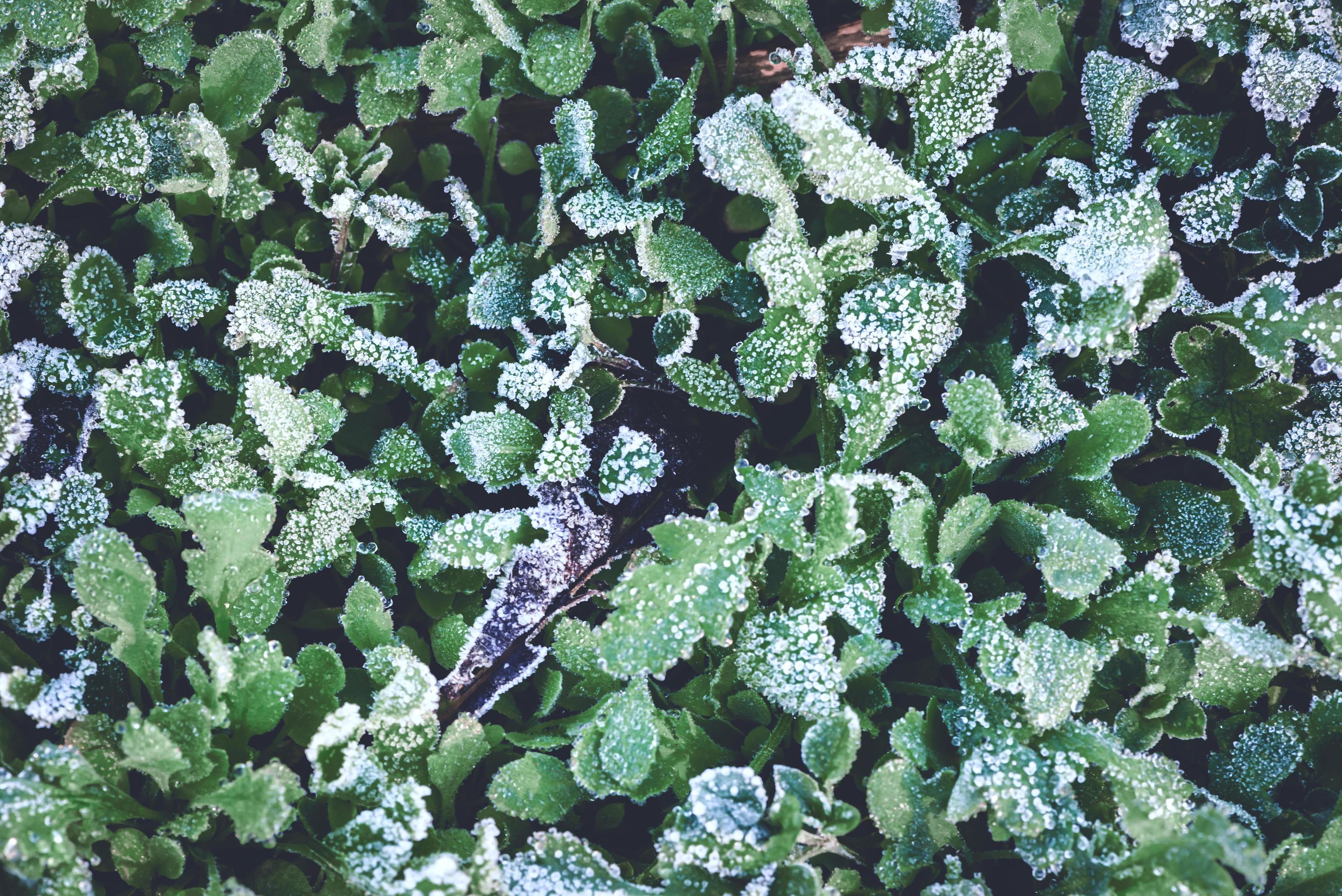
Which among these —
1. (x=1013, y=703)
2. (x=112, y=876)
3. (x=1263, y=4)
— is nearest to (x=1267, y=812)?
(x=1013, y=703)

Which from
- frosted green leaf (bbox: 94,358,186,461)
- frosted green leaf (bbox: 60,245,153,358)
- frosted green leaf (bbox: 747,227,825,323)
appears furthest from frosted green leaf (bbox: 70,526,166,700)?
frosted green leaf (bbox: 747,227,825,323)

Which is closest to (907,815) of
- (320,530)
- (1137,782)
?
(1137,782)

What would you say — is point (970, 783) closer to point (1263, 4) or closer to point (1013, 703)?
point (1013, 703)

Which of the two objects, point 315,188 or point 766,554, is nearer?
point 766,554

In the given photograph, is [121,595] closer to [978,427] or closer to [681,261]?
[681,261]

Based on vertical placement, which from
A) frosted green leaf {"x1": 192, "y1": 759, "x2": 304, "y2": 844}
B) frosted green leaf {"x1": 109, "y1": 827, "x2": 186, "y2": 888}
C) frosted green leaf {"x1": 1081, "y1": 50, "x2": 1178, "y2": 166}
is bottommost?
frosted green leaf {"x1": 109, "y1": 827, "x2": 186, "y2": 888}

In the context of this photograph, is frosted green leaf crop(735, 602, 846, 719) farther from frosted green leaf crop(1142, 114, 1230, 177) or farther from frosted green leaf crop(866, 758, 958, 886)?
frosted green leaf crop(1142, 114, 1230, 177)
